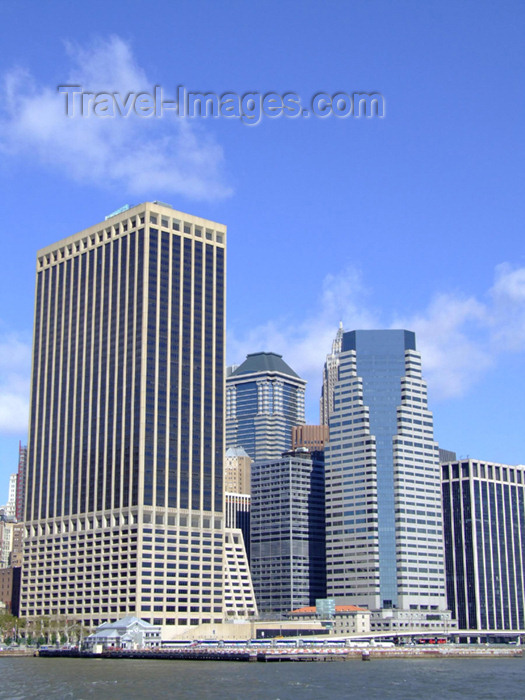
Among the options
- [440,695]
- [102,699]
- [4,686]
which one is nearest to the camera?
[102,699]

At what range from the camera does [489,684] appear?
196375mm

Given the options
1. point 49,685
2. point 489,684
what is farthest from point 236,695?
point 489,684

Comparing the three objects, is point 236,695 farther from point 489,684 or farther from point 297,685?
point 489,684

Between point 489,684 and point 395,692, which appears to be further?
point 489,684

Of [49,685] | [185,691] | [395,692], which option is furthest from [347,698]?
[49,685]

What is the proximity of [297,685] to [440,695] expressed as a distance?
2762 centimetres

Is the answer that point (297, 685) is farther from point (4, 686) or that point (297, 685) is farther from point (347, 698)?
point (4, 686)

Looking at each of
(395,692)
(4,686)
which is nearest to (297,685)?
(395,692)

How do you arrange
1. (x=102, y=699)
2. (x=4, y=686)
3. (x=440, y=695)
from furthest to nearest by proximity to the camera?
(x=4, y=686), (x=440, y=695), (x=102, y=699)

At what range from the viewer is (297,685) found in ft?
615

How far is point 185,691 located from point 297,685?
77.1 ft

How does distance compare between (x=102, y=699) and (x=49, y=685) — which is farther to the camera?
(x=49, y=685)

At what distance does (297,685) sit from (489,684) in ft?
123

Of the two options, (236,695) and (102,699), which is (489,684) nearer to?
(236,695)
